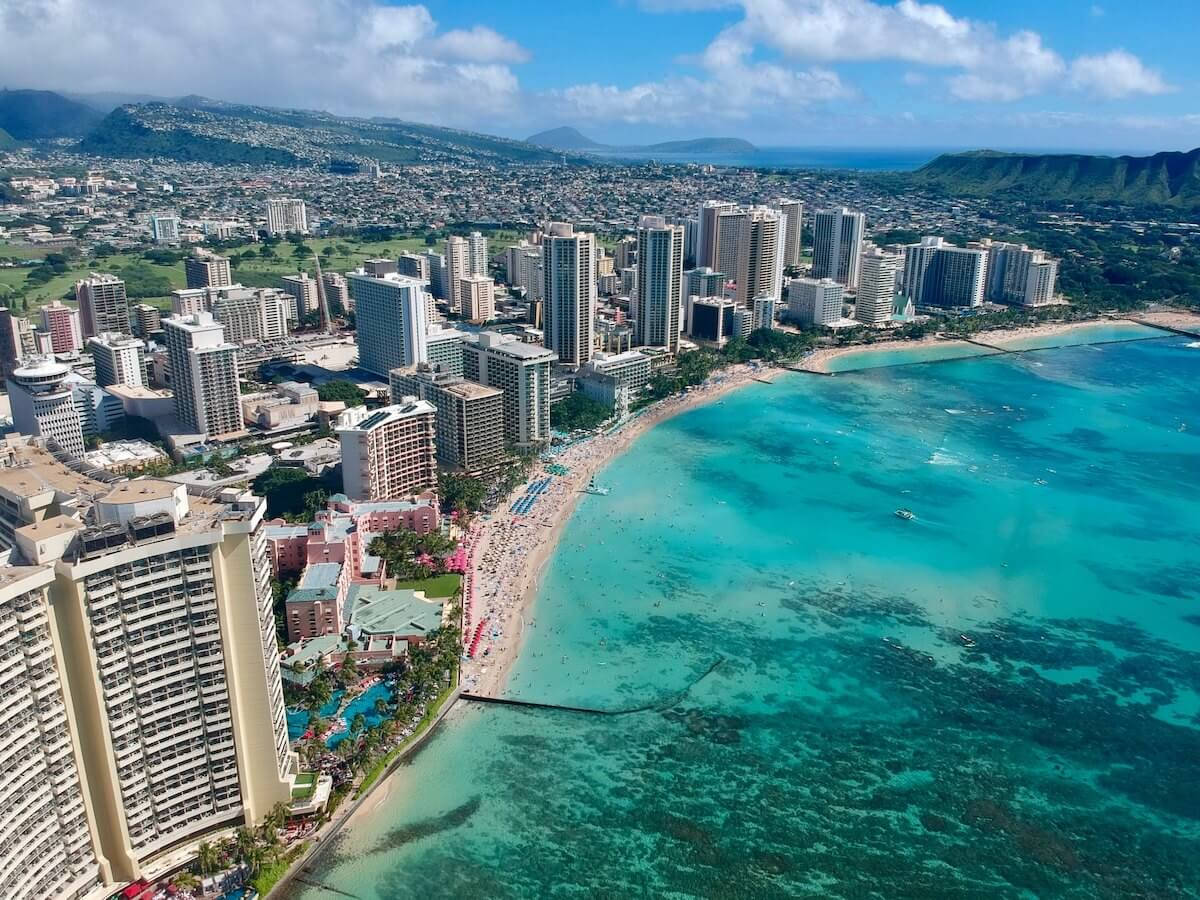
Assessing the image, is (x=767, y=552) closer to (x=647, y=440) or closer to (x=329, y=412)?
(x=647, y=440)

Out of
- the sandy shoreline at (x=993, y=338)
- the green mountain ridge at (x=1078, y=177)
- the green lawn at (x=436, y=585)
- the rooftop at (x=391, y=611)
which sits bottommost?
the green lawn at (x=436, y=585)

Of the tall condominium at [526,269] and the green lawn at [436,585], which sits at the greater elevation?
the tall condominium at [526,269]

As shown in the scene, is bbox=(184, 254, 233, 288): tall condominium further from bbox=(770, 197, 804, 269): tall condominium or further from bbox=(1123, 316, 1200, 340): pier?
bbox=(1123, 316, 1200, 340): pier

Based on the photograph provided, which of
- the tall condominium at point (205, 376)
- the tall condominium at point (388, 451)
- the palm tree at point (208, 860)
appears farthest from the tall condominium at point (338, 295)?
the palm tree at point (208, 860)

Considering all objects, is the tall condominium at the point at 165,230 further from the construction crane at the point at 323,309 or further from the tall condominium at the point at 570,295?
the tall condominium at the point at 570,295

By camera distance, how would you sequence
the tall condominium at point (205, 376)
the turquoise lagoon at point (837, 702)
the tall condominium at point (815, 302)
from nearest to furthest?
the turquoise lagoon at point (837, 702) → the tall condominium at point (205, 376) → the tall condominium at point (815, 302)

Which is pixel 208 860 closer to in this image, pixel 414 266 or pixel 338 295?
pixel 338 295
